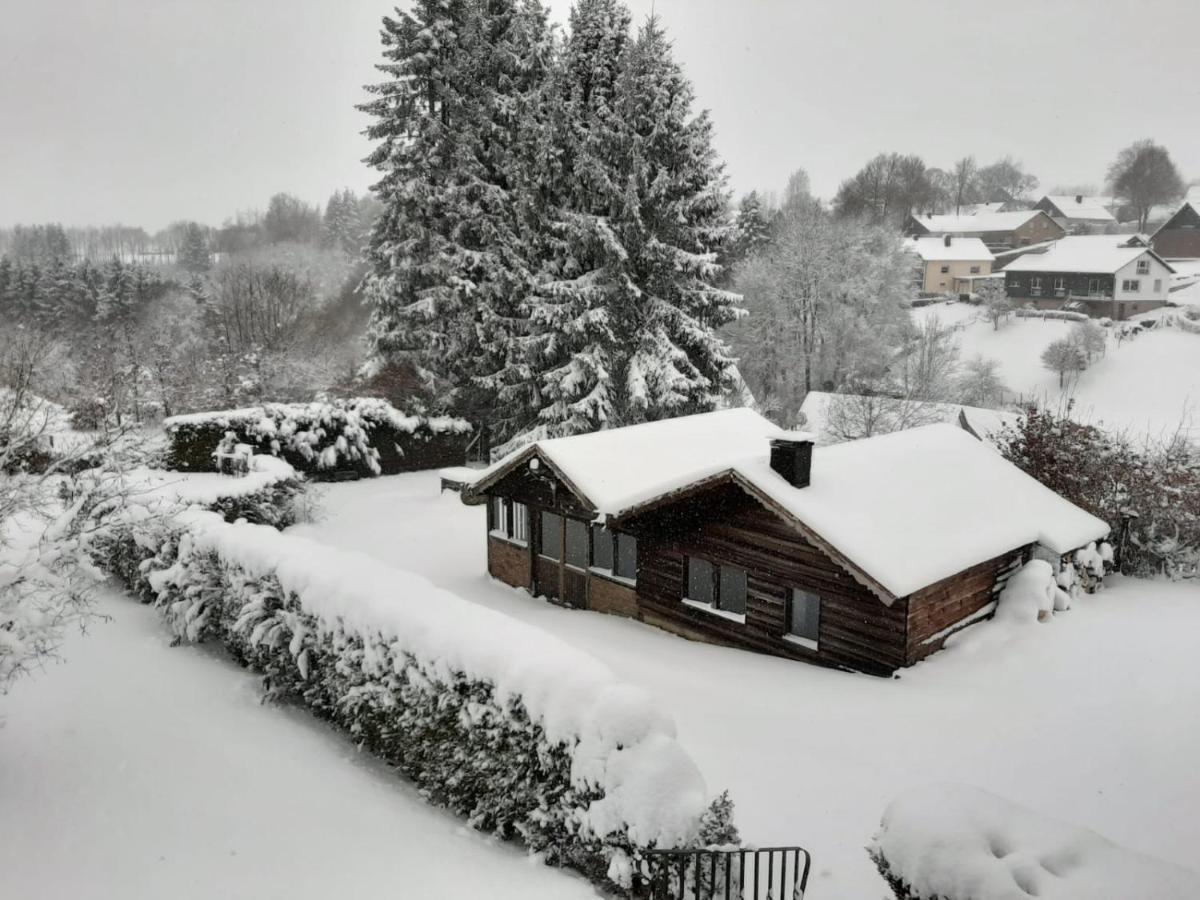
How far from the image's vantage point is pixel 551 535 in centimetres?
2083

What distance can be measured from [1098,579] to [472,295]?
24.6 m

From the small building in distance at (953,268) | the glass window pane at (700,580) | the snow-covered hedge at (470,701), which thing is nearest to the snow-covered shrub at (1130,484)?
the glass window pane at (700,580)

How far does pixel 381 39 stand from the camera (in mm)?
34812

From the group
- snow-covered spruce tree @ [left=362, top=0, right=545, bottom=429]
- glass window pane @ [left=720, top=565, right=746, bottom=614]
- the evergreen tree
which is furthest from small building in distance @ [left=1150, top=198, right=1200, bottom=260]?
the evergreen tree

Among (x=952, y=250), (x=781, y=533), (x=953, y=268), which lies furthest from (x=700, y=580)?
(x=952, y=250)

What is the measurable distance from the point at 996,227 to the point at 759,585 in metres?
66.4

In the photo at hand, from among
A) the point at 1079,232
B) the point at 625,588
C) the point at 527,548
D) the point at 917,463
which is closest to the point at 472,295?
the point at 527,548

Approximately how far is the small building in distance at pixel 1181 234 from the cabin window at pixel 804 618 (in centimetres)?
2102

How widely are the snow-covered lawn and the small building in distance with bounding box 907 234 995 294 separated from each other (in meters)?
51.2

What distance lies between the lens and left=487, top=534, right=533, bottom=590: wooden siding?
21503mm

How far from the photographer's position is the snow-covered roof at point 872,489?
1473cm

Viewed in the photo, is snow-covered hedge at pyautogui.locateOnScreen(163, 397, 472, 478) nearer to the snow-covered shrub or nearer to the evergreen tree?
the snow-covered shrub

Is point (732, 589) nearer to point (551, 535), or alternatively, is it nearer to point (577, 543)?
point (577, 543)

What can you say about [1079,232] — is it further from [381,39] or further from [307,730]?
[307,730]
